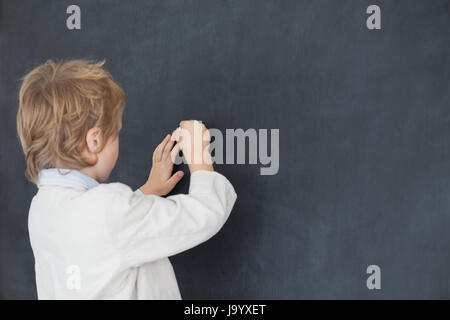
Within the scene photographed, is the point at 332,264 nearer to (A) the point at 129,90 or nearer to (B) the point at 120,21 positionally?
(A) the point at 129,90

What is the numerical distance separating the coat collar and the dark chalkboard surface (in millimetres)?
298

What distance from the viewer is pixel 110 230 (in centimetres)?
85

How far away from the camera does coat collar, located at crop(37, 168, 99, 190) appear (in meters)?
0.90

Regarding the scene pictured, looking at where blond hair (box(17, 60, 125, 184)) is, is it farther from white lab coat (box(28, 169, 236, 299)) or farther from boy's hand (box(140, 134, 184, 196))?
boy's hand (box(140, 134, 184, 196))

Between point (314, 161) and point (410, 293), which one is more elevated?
point (314, 161)

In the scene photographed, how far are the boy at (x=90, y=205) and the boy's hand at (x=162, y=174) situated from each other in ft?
0.66

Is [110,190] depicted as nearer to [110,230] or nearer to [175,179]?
[110,230]

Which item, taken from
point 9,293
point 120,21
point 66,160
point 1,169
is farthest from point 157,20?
point 9,293

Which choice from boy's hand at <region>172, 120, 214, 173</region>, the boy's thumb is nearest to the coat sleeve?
boy's hand at <region>172, 120, 214, 173</region>

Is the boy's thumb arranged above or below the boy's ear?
below

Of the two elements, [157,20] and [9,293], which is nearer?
[157,20]

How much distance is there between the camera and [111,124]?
93 cm

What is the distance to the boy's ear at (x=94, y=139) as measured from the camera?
897 mm
